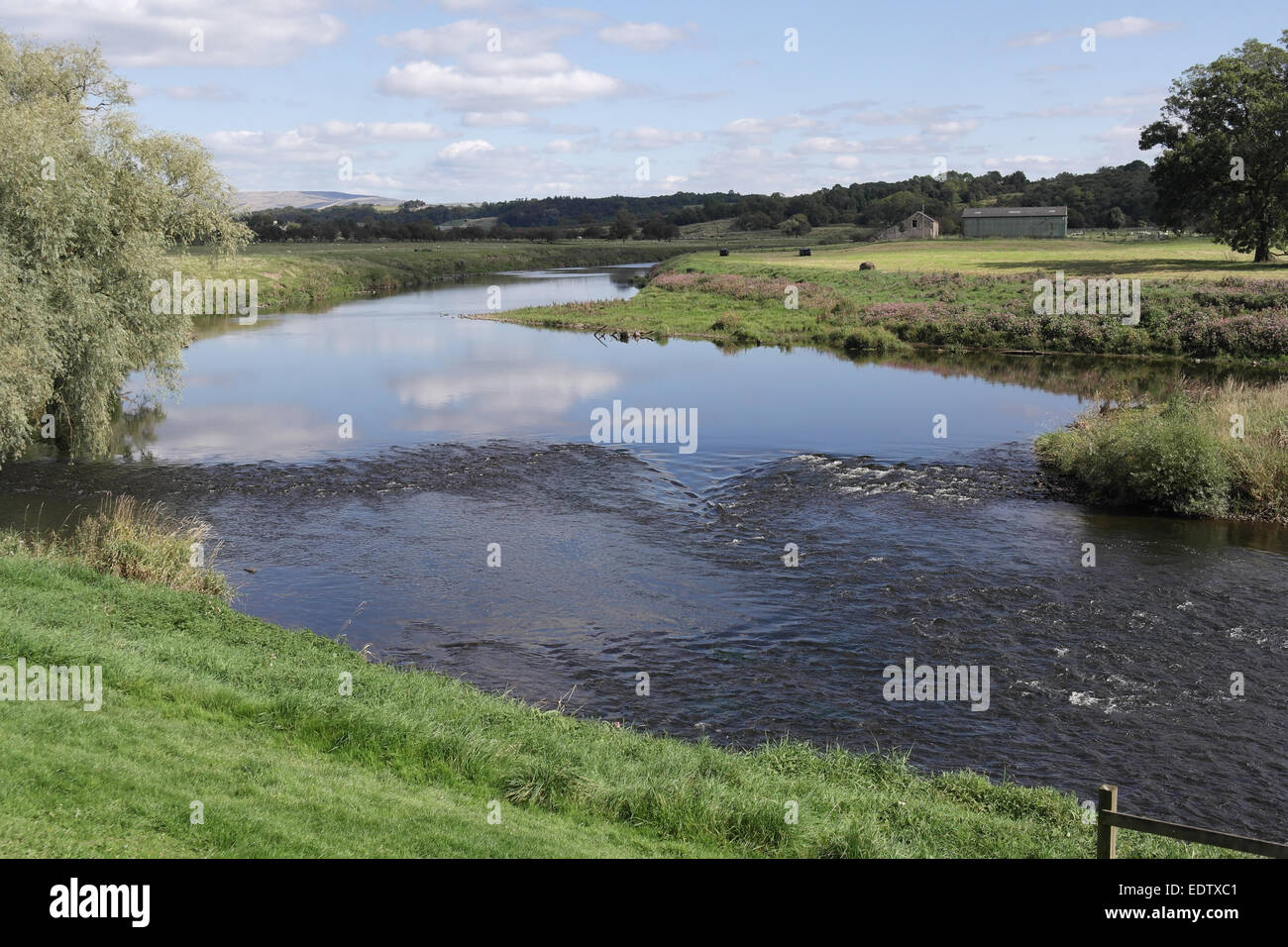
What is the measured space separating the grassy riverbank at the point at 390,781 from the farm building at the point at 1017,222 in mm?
129828

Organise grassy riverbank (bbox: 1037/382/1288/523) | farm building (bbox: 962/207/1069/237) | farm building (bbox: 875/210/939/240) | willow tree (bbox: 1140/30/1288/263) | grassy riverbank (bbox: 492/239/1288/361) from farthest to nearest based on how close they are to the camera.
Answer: farm building (bbox: 875/210/939/240), farm building (bbox: 962/207/1069/237), willow tree (bbox: 1140/30/1288/263), grassy riverbank (bbox: 492/239/1288/361), grassy riverbank (bbox: 1037/382/1288/523)

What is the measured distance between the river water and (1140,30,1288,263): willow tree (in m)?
40.0

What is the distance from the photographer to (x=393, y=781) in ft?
A: 35.8

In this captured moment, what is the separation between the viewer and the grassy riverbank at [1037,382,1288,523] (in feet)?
84.6

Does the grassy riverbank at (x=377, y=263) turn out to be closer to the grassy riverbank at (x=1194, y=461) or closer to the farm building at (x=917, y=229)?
the farm building at (x=917, y=229)

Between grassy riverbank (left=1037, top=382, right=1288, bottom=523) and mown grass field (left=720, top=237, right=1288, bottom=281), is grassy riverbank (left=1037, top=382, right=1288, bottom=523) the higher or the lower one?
the lower one

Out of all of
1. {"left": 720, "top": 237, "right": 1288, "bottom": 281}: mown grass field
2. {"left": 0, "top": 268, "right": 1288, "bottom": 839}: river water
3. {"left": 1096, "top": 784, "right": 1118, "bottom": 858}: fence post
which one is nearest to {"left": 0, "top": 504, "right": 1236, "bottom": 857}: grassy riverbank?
{"left": 0, "top": 268, "right": 1288, "bottom": 839}: river water

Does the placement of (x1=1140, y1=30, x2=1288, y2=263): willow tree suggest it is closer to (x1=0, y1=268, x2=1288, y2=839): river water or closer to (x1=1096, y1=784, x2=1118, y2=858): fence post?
(x1=0, y1=268, x2=1288, y2=839): river water

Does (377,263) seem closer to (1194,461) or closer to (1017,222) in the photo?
(1017,222)

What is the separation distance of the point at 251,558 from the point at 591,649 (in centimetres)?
886

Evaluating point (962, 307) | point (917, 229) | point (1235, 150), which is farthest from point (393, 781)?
point (917, 229)

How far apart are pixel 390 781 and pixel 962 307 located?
195 feet

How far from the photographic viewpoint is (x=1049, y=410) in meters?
40.4
